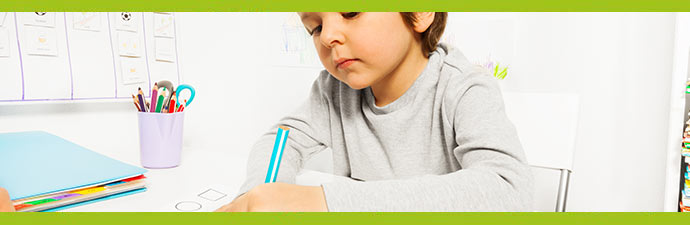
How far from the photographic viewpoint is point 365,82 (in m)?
0.51

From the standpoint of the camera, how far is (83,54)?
2.41 ft

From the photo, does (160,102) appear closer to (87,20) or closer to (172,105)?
(172,105)

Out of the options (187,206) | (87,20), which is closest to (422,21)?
(187,206)

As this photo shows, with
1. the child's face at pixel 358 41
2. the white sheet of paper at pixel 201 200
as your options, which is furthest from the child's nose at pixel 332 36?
the white sheet of paper at pixel 201 200

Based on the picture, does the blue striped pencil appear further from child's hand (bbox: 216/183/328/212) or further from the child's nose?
the child's nose

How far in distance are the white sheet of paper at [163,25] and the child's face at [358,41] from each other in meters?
0.43

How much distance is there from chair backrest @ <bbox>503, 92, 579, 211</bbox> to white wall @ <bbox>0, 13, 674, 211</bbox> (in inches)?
19.4

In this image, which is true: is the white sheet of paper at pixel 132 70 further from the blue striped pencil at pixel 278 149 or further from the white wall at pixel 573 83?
the blue striped pencil at pixel 278 149

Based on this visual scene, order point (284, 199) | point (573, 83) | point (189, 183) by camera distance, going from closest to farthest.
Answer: point (284, 199) < point (189, 183) < point (573, 83)

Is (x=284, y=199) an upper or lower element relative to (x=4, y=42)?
lower

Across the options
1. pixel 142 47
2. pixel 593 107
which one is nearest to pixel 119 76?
pixel 142 47

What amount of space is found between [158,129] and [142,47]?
0.24m

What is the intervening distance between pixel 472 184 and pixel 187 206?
1.02 feet

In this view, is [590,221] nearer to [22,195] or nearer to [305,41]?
[22,195]
